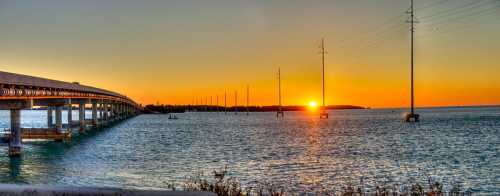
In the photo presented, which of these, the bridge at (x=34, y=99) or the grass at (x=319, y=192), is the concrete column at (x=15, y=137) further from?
the grass at (x=319, y=192)

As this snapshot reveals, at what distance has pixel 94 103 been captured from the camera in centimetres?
10069

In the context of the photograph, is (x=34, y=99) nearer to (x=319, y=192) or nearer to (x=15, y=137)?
(x=15, y=137)

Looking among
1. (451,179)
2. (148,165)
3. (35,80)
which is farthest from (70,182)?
(35,80)

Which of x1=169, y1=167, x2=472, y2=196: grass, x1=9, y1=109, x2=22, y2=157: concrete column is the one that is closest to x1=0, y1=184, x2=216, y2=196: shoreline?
x1=169, y1=167, x2=472, y2=196: grass

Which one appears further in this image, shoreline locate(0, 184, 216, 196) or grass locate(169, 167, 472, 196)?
grass locate(169, 167, 472, 196)

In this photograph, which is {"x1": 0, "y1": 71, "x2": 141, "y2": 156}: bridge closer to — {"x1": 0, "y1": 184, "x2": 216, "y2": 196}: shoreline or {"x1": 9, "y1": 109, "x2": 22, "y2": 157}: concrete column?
{"x1": 9, "y1": 109, "x2": 22, "y2": 157}: concrete column

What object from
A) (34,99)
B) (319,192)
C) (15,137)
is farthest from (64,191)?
(34,99)

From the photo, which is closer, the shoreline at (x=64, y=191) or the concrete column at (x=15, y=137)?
the shoreline at (x=64, y=191)

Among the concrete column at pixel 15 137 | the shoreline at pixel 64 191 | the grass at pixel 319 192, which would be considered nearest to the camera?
the shoreline at pixel 64 191

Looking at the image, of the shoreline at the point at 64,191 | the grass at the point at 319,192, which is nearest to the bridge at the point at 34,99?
the grass at the point at 319,192

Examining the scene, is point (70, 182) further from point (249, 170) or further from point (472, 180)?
point (472, 180)

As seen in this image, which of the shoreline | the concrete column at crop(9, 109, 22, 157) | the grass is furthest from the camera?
the concrete column at crop(9, 109, 22, 157)

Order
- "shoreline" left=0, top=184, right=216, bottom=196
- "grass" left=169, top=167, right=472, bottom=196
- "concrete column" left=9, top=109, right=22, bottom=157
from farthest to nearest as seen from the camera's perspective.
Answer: "concrete column" left=9, top=109, right=22, bottom=157
"grass" left=169, top=167, right=472, bottom=196
"shoreline" left=0, top=184, right=216, bottom=196

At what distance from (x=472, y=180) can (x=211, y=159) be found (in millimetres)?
19239
